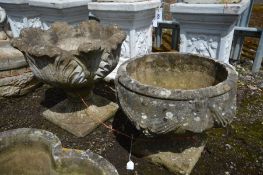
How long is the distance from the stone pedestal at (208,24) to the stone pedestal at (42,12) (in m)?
1.26

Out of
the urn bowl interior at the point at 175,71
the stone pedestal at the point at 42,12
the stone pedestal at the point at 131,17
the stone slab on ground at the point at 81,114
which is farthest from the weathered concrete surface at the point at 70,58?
the stone pedestal at the point at 42,12

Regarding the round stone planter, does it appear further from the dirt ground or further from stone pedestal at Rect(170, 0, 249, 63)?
stone pedestal at Rect(170, 0, 249, 63)

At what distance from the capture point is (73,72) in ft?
7.13

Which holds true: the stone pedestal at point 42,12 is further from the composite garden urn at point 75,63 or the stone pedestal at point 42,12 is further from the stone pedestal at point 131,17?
the composite garden urn at point 75,63

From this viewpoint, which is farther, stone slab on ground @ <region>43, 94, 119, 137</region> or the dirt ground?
stone slab on ground @ <region>43, 94, 119, 137</region>

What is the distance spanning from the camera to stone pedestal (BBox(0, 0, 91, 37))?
3297 millimetres

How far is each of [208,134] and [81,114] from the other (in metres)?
1.23

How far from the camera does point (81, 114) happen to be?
2.67 meters

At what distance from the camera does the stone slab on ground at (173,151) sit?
2.00 m

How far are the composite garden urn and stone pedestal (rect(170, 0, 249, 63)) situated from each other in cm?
92

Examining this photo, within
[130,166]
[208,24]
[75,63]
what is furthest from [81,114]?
[208,24]

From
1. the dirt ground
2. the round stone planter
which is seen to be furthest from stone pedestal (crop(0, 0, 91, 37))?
the round stone planter

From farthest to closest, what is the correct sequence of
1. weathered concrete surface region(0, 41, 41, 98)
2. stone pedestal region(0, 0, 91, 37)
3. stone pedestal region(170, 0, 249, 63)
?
stone pedestal region(0, 0, 91, 37), weathered concrete surface region(0, 41, 41, 98), stone pedestal region(170, 0, 249, 63)

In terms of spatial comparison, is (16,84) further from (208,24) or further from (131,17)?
(208,24)
